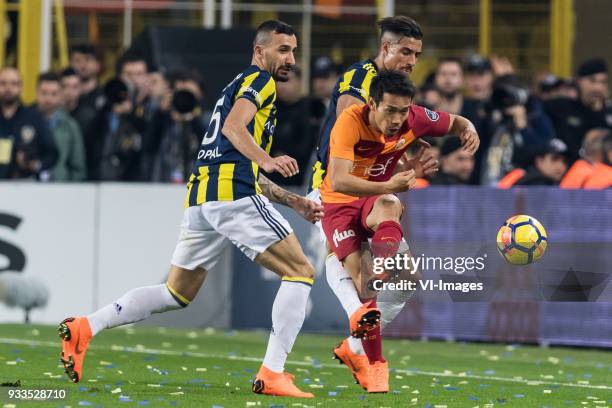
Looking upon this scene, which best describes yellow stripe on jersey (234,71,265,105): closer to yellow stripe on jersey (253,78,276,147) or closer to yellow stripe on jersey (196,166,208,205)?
yellow stripe on jersey (253,78,276,147)

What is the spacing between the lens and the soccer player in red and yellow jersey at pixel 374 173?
869 cm

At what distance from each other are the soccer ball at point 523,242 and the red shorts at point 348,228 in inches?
31.4

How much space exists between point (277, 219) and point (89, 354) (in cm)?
294

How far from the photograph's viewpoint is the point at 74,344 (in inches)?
353

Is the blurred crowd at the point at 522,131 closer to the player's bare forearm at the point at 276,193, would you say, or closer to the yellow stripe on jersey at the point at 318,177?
the yellow stripe on jersey at the point at 318,177

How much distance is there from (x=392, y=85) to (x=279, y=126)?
590 cm

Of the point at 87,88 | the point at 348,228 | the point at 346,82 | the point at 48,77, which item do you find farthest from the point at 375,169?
the point at 87,88

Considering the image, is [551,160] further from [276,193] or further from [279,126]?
[276,193]

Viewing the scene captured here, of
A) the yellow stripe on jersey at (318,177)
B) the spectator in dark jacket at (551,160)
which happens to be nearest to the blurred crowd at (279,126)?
the spectator in dark jacket at (551,160)

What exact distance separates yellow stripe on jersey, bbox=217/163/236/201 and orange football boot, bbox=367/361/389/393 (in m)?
1.27

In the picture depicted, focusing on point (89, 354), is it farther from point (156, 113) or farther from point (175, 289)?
point (156, 113)

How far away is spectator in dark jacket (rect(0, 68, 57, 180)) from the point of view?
14.9 m

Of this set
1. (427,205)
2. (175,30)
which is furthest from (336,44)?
(427,205)

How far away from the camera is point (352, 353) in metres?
9.30
